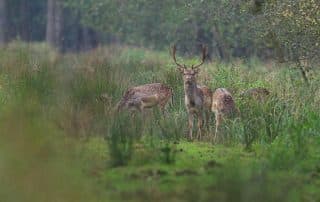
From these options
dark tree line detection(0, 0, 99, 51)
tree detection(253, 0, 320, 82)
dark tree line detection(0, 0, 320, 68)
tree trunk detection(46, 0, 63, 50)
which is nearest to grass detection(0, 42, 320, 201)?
tree detection(253, 0, 320, 82)

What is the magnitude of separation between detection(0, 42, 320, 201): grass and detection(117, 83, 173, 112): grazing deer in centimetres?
30

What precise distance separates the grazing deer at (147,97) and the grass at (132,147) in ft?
0.98

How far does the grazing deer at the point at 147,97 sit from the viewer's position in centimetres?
1199

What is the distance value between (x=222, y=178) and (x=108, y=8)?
30.4m

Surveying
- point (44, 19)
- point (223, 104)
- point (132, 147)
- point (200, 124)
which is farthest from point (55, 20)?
point (132, 147)

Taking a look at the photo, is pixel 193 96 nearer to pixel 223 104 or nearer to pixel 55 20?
pixel 223 104

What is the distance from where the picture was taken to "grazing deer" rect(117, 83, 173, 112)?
12.0 m

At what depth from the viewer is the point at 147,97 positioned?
490 inches

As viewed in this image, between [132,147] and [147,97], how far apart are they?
4250 millimetres

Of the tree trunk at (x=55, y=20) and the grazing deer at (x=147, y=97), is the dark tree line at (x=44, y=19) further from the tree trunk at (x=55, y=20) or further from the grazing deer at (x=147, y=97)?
the grazing deer at (x=147, y=97)

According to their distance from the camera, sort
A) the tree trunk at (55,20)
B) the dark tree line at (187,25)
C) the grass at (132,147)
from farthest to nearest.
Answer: the tree trunk at (55,20) < the dark tree line at (187,25) < the grass at (132,147)

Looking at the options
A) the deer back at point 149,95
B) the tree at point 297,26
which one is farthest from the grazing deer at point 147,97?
the tree at point 297,26

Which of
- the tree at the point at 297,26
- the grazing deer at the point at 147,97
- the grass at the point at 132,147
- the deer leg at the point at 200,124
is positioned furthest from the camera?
the tree at the point at 297,26

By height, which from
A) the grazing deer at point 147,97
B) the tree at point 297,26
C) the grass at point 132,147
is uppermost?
the tree at point 297,26
